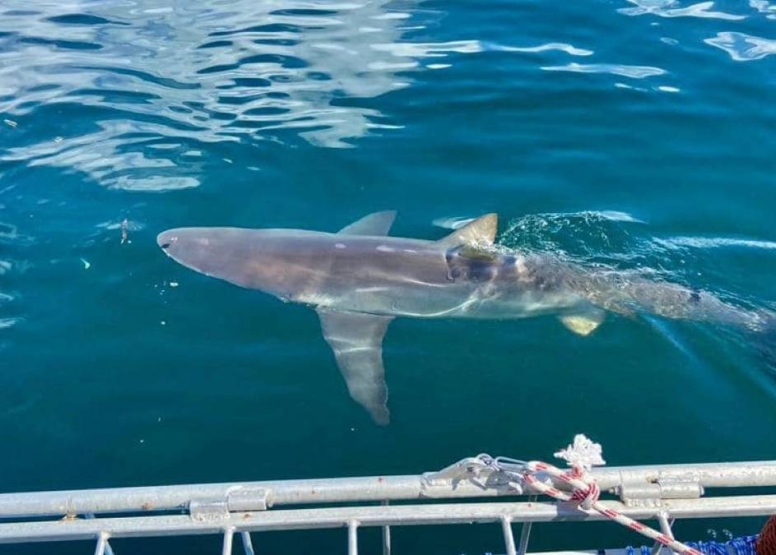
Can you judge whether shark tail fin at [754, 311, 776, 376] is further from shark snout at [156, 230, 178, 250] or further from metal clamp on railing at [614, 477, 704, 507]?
shark snout at [156, 230, 178, 250]

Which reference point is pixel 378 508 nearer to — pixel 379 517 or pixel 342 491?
pixel 379 517

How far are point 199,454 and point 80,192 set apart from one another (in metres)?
4.25

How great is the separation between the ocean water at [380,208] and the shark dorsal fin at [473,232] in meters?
0.64

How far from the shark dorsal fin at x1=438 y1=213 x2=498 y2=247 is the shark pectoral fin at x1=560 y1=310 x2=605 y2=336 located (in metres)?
0.98

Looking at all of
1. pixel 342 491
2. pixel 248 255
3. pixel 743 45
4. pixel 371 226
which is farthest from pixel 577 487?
pixel 743 45

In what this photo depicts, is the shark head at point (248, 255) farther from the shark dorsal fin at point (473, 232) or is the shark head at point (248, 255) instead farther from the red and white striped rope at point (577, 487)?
the red and white striped rope at point (577, 487)

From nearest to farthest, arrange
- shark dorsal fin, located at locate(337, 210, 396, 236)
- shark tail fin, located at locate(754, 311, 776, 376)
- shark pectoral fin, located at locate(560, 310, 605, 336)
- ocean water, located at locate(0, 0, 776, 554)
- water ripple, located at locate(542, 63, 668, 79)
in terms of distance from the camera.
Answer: ocean water, located at locate(0, 0, 776, 554), shark tail fin, located at locate(754, 311, 776, 376), shark pectoral fin, located at locate(560, 310, 605, 336), shark dorsal fin, located at locate(337, 210, 396, 236), water ripple, located at locate(542, 63, 668, 79)

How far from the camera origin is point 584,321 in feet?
20.8

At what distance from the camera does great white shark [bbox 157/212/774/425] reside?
21.0 ft

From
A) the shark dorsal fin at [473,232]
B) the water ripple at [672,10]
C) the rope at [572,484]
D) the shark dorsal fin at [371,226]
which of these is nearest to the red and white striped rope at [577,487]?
the rope at [572,484]

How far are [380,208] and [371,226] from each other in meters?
0.56

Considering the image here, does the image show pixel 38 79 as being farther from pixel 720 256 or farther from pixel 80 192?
pixel 720 256

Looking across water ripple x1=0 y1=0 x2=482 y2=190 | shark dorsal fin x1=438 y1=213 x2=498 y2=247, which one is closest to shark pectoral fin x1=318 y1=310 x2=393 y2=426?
shark dorsal fin x1=438 y1=213 x2=498 y2=247

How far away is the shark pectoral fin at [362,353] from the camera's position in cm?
555
